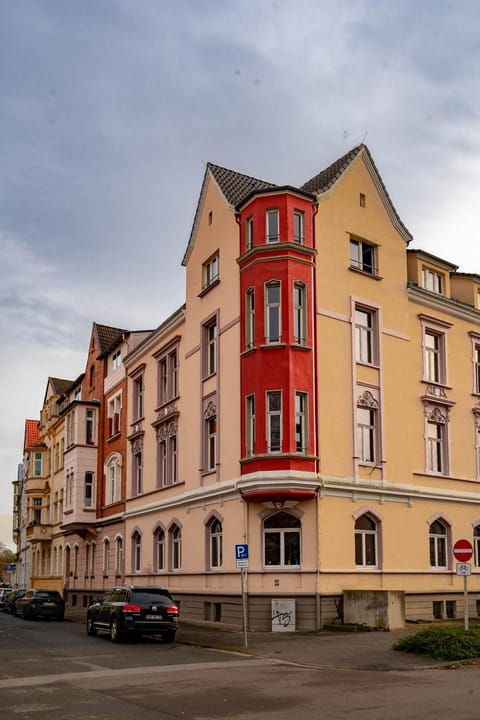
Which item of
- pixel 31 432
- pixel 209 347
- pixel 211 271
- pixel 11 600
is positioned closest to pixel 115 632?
pixel 209 347

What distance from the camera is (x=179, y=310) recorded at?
35.7m

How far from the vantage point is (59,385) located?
214 feet

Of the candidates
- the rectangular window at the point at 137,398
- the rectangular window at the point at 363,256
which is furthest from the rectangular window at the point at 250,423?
the rectangular window at the point at 137,398

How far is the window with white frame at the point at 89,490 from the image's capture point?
4734cm

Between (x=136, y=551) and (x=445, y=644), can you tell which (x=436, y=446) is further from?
(x=136, y=551)

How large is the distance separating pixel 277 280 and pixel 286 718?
18121mm

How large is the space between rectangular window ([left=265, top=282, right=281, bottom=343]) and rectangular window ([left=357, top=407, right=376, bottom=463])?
425cm

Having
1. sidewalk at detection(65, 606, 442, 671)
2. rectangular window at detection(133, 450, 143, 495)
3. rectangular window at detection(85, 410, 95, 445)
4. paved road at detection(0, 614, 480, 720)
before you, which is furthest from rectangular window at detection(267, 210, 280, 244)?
rectangular window at detection(85, 410, 95, 445)

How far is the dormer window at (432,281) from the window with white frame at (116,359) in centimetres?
1762

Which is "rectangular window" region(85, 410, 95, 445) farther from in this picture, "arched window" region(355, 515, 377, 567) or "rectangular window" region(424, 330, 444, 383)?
"arched window" region(355, 515, 377, 567)

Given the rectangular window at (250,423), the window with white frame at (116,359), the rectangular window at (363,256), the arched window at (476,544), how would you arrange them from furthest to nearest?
the window with white frame at (116,359)
the arched window at (476,544)
the rectangular window at (363,256)
the rectangular window at (250,423)

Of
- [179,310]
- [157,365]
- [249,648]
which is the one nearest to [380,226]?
[179,310]

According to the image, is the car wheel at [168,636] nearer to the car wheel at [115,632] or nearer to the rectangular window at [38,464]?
the car wheel at [115,632]

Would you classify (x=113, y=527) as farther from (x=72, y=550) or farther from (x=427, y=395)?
(x=427, y=395)
